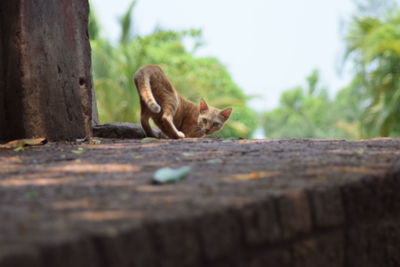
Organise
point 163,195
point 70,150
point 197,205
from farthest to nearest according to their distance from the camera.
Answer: point 70,150 → point 163,195 → point 197,205

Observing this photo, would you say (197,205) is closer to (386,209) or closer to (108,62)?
(386,209)

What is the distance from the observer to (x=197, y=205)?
187cm

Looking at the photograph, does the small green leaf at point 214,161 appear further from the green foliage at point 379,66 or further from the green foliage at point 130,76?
the green foliage at point 379,66

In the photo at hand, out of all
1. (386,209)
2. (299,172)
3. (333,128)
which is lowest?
(333,128)

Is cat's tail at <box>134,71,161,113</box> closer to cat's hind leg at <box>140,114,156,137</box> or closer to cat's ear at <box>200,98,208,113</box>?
cat's hind leg at <box>140,114,156,137</box>

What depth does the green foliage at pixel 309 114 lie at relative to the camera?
1251 inches

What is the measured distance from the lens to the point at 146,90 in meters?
5.32

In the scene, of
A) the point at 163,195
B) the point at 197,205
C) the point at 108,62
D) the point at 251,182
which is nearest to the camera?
the point at 197,205

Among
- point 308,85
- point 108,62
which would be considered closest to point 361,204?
point 108,62

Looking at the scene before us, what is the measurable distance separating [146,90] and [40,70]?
102 centimetres

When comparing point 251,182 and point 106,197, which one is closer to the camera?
point 106,197

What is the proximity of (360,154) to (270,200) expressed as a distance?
150cm

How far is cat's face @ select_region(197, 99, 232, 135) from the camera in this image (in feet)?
20.3

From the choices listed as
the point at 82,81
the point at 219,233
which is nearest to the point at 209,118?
the point at 82,81
